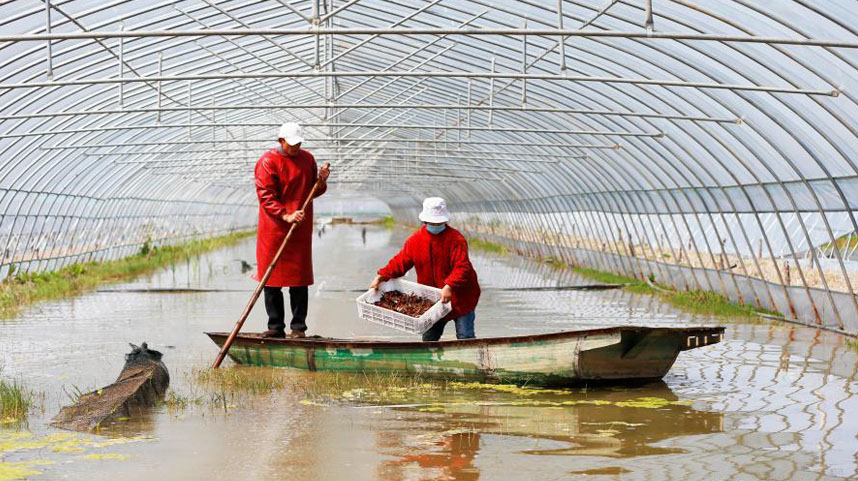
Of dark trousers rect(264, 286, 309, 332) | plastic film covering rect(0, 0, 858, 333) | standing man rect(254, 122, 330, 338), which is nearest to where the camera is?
standing man rect(254, 122, 330, 338)

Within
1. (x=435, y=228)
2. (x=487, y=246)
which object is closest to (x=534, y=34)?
(x=435, y=228)

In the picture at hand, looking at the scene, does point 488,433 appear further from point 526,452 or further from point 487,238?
point 487,238

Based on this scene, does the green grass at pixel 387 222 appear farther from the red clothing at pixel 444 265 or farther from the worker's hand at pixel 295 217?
the worker's hand at pixel 295 217

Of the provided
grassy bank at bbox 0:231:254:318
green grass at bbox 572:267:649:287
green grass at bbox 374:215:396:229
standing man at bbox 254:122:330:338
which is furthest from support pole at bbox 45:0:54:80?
green grass at bbox 374:215:396:229

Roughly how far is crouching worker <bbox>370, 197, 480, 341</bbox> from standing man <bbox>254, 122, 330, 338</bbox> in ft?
2.80

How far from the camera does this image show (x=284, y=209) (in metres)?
10.9

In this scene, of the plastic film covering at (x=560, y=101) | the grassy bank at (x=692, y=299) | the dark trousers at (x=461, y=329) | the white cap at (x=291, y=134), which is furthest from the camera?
the grassy bank at (x=692, y=299)

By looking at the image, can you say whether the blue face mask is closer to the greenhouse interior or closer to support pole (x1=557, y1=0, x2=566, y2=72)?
the greenhouse interior

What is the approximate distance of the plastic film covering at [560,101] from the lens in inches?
524

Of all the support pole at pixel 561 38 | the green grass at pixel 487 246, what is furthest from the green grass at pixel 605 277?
the green grass at pixel 487 246

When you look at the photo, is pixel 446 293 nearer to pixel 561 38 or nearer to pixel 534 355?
pixel 534 355

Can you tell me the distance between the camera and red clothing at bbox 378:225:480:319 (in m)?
10.3

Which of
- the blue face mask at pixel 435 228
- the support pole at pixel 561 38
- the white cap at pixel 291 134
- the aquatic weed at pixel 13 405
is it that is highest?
the support pole at pixel 561 38

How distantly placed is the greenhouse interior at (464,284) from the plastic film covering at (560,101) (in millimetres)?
71
